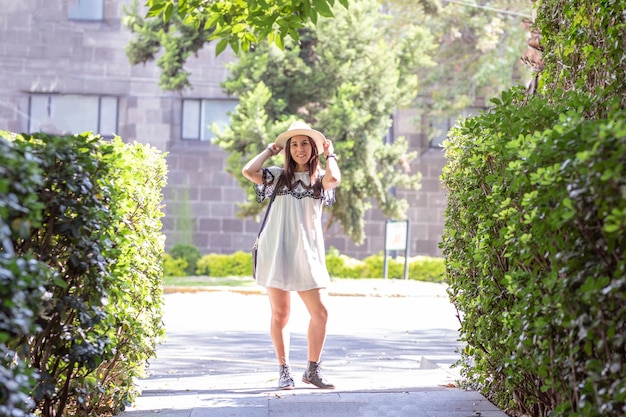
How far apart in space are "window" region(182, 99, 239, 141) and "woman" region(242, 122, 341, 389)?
2022 cm

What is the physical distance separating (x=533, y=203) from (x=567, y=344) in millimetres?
608

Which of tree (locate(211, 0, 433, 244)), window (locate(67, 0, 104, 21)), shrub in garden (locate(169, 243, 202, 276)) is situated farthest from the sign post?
window (locate(67, 0, 104, 21))

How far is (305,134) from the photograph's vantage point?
26.5 ft

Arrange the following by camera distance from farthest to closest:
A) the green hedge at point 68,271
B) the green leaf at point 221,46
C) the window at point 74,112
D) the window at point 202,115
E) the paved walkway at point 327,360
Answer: the window at point 202,115, the window at point 74,112, the green leaf at point 221,46, the paved walkway at point 327,360, the green hedge at point 68,271

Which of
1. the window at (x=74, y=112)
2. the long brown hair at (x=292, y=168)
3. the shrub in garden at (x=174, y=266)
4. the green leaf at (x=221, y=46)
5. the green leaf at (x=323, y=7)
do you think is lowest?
the shrub in garden at (x=174, y=266)

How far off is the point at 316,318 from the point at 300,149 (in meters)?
1.32

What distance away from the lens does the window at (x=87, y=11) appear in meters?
28.4

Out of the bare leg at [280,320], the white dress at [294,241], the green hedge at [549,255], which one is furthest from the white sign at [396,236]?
the green hedge at [549,255]

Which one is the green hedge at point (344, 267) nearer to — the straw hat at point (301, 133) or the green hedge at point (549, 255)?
the straw hat at point (301, 133)

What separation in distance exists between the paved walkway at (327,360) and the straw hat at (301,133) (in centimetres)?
192

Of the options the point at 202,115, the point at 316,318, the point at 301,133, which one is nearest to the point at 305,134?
the point at 301,133

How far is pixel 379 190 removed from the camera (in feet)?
83.1

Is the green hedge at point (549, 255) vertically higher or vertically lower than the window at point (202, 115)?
lower

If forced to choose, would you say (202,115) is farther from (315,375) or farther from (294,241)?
(315,375)
